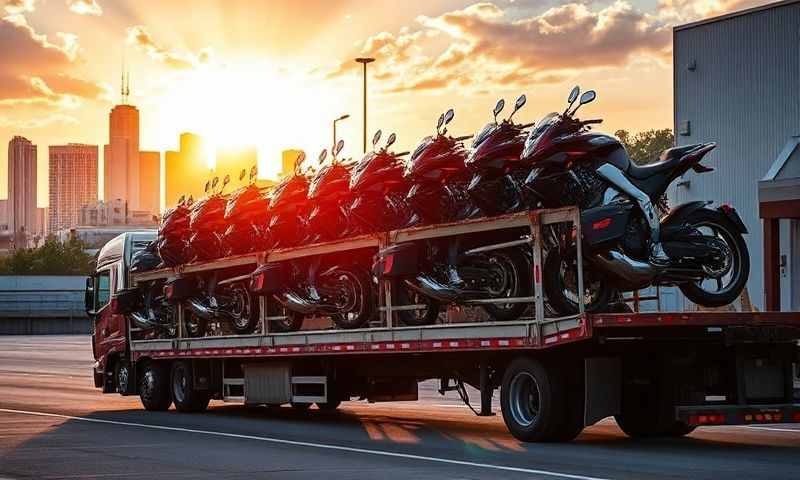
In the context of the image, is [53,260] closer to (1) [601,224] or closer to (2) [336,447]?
(2) [336,447]

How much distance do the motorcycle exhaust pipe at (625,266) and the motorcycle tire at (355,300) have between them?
13.5 ft

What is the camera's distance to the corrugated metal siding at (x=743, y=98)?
34.4 meters

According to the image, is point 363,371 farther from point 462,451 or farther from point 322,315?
point 462,451

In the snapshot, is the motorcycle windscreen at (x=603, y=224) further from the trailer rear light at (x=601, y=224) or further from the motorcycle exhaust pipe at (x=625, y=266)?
the motorcycle exhaust pipe at (x=625, y=266)

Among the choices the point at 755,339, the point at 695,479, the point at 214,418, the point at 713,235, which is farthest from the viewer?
the point at 214,418

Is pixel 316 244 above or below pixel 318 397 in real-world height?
above

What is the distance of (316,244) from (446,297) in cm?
300

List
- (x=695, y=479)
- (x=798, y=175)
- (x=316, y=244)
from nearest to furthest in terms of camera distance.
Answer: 1. (x=695, y=479)
2. (x=316, y=244)
3. (x=798, y=175)

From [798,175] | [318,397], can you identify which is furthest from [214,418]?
[798,175]

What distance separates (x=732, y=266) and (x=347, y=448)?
4282mm

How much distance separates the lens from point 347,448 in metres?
14.9

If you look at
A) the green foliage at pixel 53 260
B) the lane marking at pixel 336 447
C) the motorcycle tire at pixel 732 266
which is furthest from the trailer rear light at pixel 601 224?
the green foliage at pixel 53 260

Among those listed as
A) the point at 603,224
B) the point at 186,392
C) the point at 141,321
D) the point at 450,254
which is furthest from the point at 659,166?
the point at 141,321

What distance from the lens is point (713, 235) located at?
49.4 feet
